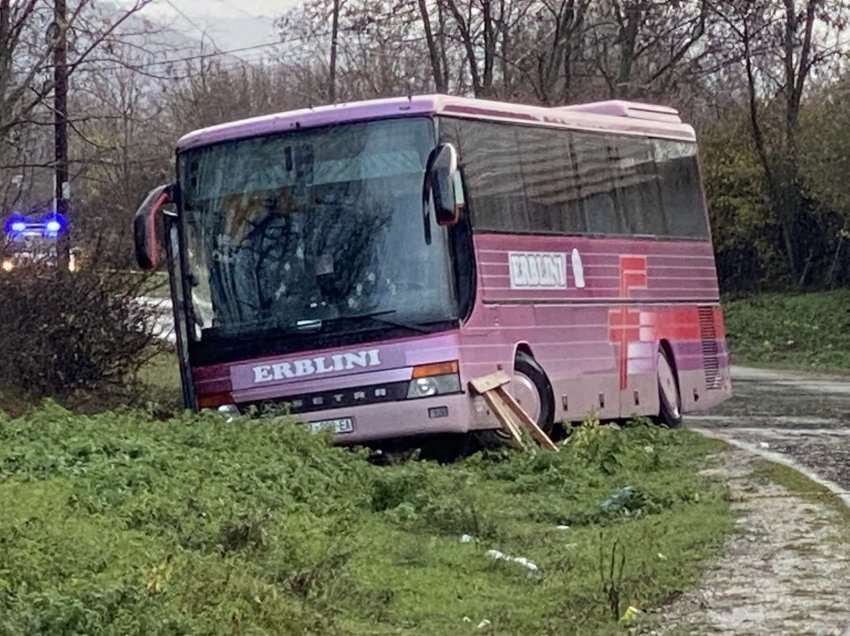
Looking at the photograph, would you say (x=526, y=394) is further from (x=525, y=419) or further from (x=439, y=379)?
(x=439, y=379)

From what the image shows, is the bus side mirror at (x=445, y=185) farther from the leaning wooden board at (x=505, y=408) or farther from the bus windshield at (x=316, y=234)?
the leaning wooden board at (x=505, y=408)

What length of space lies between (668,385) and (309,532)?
11172 mm

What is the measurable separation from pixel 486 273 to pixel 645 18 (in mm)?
29344

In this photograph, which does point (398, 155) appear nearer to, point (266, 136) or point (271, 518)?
point (266, 136)

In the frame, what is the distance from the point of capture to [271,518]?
10.2 metres

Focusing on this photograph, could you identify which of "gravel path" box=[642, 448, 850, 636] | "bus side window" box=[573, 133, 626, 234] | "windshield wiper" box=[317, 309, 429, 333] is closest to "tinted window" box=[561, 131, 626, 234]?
"bus side window" box=[573, 133, 626, 234]

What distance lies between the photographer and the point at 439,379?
1554cm

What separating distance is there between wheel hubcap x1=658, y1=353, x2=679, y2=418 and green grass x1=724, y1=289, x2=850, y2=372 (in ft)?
51.3

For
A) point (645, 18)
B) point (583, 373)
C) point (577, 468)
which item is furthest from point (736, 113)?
point (577, 468)

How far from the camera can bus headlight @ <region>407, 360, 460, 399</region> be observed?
15531 mm

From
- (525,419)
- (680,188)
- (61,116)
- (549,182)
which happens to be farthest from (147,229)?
(61,116)

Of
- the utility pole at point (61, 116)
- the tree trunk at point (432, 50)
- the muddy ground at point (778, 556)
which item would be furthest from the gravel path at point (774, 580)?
the tree trunk at point (432, 50)

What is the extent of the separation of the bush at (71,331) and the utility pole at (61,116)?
512 mm

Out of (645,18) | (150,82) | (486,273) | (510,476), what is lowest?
(510,476)
